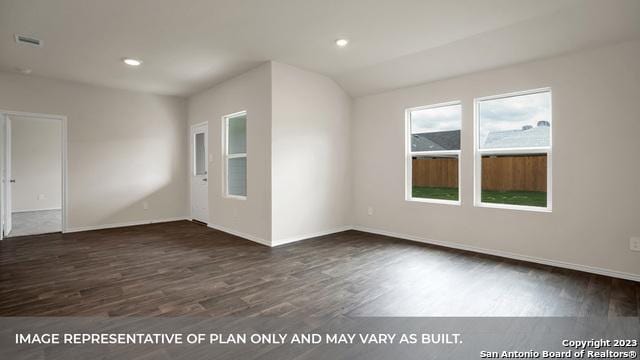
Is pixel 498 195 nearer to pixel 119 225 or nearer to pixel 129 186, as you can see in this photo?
pixel 129 186

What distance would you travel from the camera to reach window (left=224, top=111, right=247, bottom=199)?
5180mm

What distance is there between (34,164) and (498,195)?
994 cm

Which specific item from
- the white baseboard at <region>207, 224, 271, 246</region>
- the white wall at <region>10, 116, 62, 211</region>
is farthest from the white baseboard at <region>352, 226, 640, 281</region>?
the white wall at <region>10, 116, 62, 211</region>

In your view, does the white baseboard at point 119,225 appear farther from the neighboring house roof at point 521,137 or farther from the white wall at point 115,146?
the neighboring house roof at point 521,137

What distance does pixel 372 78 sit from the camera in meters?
4.86

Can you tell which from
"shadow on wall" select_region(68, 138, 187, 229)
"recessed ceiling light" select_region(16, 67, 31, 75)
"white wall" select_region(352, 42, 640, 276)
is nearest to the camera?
"white wall" select_region(352, 42, 640, 276)

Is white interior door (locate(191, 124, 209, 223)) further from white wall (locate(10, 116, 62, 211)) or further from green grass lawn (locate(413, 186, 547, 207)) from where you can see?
green grass lawn (locate(413, 186, 547, 207))

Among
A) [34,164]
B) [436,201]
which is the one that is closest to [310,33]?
[436,201]

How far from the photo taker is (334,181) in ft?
17.4

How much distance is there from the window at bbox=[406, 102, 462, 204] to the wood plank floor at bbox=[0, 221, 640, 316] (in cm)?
95

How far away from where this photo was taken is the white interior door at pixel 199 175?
6.25m

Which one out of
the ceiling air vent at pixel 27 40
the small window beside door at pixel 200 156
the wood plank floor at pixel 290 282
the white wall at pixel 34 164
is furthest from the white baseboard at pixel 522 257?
the white wall at pixel 34 164

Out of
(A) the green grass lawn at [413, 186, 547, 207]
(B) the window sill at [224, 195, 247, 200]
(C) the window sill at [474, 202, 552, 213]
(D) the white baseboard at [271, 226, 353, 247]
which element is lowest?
(D) the white baseboard at [271, 226, 353, 247]

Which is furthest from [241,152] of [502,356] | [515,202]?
[502,356]
